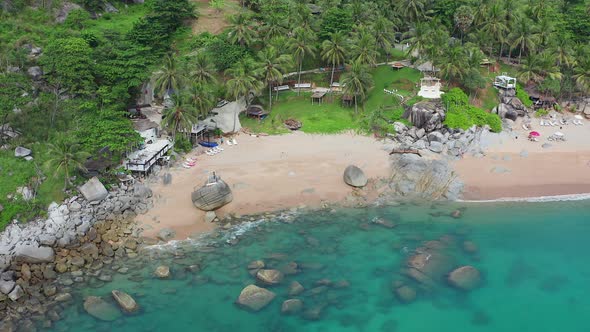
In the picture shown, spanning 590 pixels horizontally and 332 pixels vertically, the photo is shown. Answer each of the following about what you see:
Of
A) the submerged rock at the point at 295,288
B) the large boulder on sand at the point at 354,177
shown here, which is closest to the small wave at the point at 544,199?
the large boulder on sand at the point at 354,177

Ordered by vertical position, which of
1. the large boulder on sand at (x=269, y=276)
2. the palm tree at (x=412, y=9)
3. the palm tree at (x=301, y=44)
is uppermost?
the palm tree at (x=412, y=9)

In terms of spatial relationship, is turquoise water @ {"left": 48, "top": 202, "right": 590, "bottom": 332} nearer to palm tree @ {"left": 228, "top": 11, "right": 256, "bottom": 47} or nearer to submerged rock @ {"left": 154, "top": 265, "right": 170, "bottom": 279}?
submerged rock @ {"left": 154, "top": 265, "right": 170, "bottom": 279}

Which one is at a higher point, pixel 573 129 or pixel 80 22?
pixel 80 22

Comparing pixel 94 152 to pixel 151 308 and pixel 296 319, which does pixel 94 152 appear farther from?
pixel 296 319

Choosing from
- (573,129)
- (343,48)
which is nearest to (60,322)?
(343,48)

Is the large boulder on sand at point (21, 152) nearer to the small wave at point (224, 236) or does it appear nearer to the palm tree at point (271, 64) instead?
the small wave at point (224, 236)
